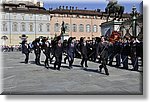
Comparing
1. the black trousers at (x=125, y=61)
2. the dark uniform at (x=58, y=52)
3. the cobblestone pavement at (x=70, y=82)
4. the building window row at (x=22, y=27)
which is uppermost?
the building window row at (x=22, y=27)

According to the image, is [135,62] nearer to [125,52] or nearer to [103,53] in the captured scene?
[103,53]

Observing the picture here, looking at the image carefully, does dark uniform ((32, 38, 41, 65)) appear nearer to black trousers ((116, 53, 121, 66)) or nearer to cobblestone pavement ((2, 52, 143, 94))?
cobblestone pavement ((2, 52, 143, 94))

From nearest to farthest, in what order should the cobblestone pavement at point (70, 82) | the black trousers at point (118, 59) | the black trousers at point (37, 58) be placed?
the cobblestone pavement at point (70, 82), the black trousers at point (118, 59), the black trousers at point (37, 58)

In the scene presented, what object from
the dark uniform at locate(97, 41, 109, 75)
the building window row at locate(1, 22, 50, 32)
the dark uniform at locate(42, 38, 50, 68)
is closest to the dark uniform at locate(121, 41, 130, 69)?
the dark uniform at locate(97, 41, 109, 75)

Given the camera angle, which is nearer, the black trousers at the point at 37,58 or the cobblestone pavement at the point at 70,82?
the cobblestone pavement at the point at 70,82

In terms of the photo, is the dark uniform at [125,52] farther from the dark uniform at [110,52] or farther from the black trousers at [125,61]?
the dark uniform at [110,52]

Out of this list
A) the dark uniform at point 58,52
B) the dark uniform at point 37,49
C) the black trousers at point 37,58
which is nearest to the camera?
the dark uniform at point 58,52

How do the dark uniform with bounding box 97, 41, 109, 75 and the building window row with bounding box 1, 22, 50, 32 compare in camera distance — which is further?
the dark uniform with bounding box 97, 41, 109, 75

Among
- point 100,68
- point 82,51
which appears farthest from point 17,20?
point 100,68

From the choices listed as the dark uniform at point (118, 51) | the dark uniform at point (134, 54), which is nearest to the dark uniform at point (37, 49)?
the dark uniform at point (118, 51)

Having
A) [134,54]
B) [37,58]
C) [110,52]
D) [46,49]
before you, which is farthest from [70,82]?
[37,58]

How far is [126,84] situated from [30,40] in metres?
2.25

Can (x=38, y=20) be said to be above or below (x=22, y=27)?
above

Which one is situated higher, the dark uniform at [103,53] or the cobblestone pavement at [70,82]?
the dark uniform at [103,53]
